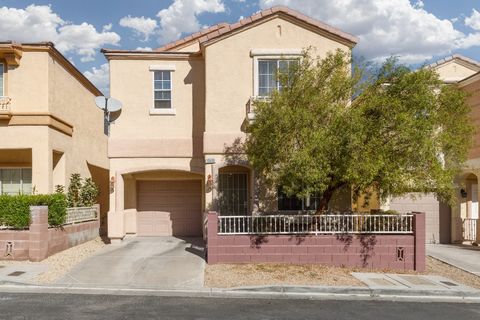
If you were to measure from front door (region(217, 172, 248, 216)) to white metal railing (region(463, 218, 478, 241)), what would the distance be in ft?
31.5

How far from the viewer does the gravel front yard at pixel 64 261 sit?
35.9 feet

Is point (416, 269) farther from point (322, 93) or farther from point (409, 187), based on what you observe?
point (322, 93)

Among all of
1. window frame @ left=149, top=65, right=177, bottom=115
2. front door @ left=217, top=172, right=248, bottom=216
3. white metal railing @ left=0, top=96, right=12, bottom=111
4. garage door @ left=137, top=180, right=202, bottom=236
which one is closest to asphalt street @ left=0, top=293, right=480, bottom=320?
front door @ left=217, top=172, right=248, bottom=216

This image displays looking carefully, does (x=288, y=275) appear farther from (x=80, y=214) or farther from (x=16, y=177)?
(x=16, y=177)

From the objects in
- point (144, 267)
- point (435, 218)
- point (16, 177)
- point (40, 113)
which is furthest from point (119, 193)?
point (435, 218)

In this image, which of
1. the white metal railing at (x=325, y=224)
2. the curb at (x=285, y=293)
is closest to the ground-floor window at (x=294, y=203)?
the white metal railing at (x=325, y=224)

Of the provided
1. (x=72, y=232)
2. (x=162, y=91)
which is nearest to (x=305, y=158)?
(x=162, y=91)

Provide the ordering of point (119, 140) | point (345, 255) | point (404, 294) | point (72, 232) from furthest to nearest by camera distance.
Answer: point (119, 140) < point (72, 232) < point (345, 255) < point (404, 294)

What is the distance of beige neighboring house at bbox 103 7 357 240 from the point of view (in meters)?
15.4

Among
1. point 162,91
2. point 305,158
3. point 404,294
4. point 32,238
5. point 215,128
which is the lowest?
point 404,294

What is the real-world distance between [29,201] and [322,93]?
1002 cm

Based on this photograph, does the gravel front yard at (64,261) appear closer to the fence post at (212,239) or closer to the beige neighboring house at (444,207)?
the fence post at (212,239)

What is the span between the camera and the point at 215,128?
1541 cm

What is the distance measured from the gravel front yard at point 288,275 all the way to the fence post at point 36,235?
541cm
